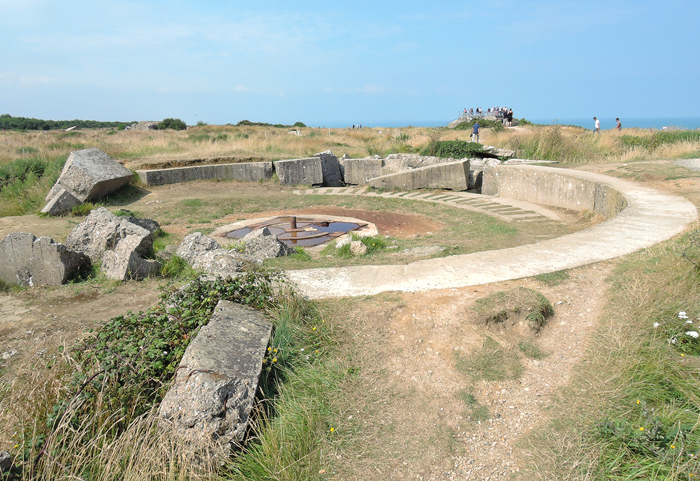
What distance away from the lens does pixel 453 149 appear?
54.5ft

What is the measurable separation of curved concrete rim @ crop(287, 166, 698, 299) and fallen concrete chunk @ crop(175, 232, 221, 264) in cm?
240

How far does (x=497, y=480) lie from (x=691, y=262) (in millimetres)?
2780

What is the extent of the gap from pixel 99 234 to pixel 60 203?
441 centimetres

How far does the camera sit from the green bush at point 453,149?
631 inches

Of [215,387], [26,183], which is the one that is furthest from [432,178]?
[215,387]

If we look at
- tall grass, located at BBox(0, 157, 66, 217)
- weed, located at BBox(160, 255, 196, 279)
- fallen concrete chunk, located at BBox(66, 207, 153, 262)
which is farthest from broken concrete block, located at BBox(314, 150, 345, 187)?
weed, located at BBox(160, 255, 196, 279)

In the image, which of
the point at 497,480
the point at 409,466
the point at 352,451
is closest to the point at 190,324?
the point at 352,451

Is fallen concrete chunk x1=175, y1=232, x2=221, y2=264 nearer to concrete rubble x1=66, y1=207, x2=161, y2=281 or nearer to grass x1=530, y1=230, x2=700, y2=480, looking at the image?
concrete rubble x1=66, y1=207, x2=161, y2=281

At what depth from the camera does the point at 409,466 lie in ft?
8.71

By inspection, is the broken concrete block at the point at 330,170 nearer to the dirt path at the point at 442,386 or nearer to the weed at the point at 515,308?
the dirt path at the point at 442,386

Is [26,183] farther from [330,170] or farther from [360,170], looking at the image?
[360,170]

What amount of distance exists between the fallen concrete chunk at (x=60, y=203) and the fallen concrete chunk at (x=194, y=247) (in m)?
5.41

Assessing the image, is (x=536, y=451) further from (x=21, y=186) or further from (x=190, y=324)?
(x=21, y=186)

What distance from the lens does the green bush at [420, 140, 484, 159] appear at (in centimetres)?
1603
